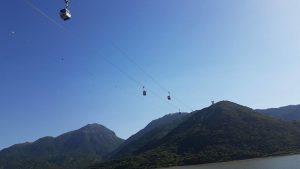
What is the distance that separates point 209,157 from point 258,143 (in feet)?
85.2

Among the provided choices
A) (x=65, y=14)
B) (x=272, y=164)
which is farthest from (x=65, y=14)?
(x=272, y=164)

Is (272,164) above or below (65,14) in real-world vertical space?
below

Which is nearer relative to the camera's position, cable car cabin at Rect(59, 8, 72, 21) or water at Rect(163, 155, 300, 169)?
cable car cabin at Rect(59, 8, 72, 21)

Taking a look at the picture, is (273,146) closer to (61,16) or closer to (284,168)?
(284,168)

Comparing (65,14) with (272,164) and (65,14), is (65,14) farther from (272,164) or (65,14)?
(272,164)

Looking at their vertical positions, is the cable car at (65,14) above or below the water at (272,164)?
above

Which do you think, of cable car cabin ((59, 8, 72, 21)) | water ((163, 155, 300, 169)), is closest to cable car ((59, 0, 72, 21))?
cable car cabin ((59, 8, 72, 21))

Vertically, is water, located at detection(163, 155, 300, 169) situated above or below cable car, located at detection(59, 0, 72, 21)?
below

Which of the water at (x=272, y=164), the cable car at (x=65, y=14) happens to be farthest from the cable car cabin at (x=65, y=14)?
the water at (x=272, y=164)

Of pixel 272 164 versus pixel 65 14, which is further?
pixel 272 164

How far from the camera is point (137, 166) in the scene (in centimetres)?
19900

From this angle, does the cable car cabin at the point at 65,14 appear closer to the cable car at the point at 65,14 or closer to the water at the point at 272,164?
the cable car at the point at 65,14

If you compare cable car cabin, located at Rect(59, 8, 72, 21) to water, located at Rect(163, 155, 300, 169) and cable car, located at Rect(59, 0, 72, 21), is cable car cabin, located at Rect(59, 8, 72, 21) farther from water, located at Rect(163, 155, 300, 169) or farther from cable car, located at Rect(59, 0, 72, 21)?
water, located at Rect(163, 155, 300, 169)

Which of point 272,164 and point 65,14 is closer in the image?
point 65,14
